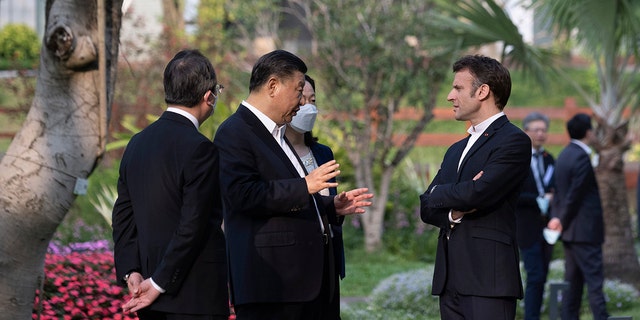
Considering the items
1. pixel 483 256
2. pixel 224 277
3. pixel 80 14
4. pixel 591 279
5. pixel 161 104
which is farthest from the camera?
pixel 161 104

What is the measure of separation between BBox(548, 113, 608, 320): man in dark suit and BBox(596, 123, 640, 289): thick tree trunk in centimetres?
280

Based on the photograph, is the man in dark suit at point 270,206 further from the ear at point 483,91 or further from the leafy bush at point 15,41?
the leafy bush at point 15,41

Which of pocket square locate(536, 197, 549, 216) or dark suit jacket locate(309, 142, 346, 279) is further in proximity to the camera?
pocket square locate(536, 197, 549, 216)

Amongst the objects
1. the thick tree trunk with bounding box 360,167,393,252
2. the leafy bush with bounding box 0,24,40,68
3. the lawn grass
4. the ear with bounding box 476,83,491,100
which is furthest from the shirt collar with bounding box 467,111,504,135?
the leafy bush with bounding box 0,24,40,68

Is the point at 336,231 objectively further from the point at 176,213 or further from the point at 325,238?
the point at 176,213

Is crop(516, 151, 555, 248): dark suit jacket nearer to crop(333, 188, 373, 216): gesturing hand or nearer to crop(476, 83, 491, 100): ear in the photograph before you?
crop(476, 83, 491, 100): ear

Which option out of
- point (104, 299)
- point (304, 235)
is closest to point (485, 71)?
point (304, 235)

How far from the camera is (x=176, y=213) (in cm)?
443

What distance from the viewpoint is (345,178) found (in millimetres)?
15766

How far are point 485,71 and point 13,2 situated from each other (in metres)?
26.7

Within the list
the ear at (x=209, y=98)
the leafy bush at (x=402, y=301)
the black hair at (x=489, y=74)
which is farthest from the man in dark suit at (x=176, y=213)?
the leafy bush at (x=402, y=301)

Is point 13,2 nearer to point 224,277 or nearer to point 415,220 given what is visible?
point 415,220

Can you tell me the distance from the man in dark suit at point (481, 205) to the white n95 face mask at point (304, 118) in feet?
3.16

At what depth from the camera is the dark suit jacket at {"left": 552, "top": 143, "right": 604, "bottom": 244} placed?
8.79 meters
